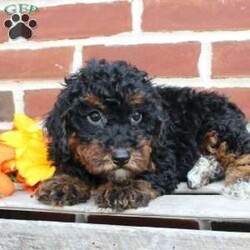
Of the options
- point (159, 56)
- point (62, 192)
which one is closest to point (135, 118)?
point (62, 192)

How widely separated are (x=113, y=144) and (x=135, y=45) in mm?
792

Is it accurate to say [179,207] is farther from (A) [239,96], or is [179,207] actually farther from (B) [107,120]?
(A) [239,96]

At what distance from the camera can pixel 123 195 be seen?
2.07 m

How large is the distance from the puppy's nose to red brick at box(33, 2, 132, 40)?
0.86 metres

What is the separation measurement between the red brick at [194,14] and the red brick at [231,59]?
80mm

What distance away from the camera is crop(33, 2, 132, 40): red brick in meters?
2.76

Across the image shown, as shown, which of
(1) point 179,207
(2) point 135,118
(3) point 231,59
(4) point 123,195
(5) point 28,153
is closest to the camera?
(1) point 179,207

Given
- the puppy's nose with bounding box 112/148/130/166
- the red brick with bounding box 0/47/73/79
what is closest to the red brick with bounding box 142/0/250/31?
the red brick with bounding box 0/47/73/79

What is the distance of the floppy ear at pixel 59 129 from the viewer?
221 cm

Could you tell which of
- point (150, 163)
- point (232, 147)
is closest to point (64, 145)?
point (150, 163)

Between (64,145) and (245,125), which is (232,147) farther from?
(64,145)

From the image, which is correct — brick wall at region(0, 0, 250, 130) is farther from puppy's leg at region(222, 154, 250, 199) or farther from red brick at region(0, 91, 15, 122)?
puppy's leg at region(222, 154, 250, 199)

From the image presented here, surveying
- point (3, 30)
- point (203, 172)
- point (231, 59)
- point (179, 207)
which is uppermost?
point (3, 30)

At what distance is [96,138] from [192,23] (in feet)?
2.76
